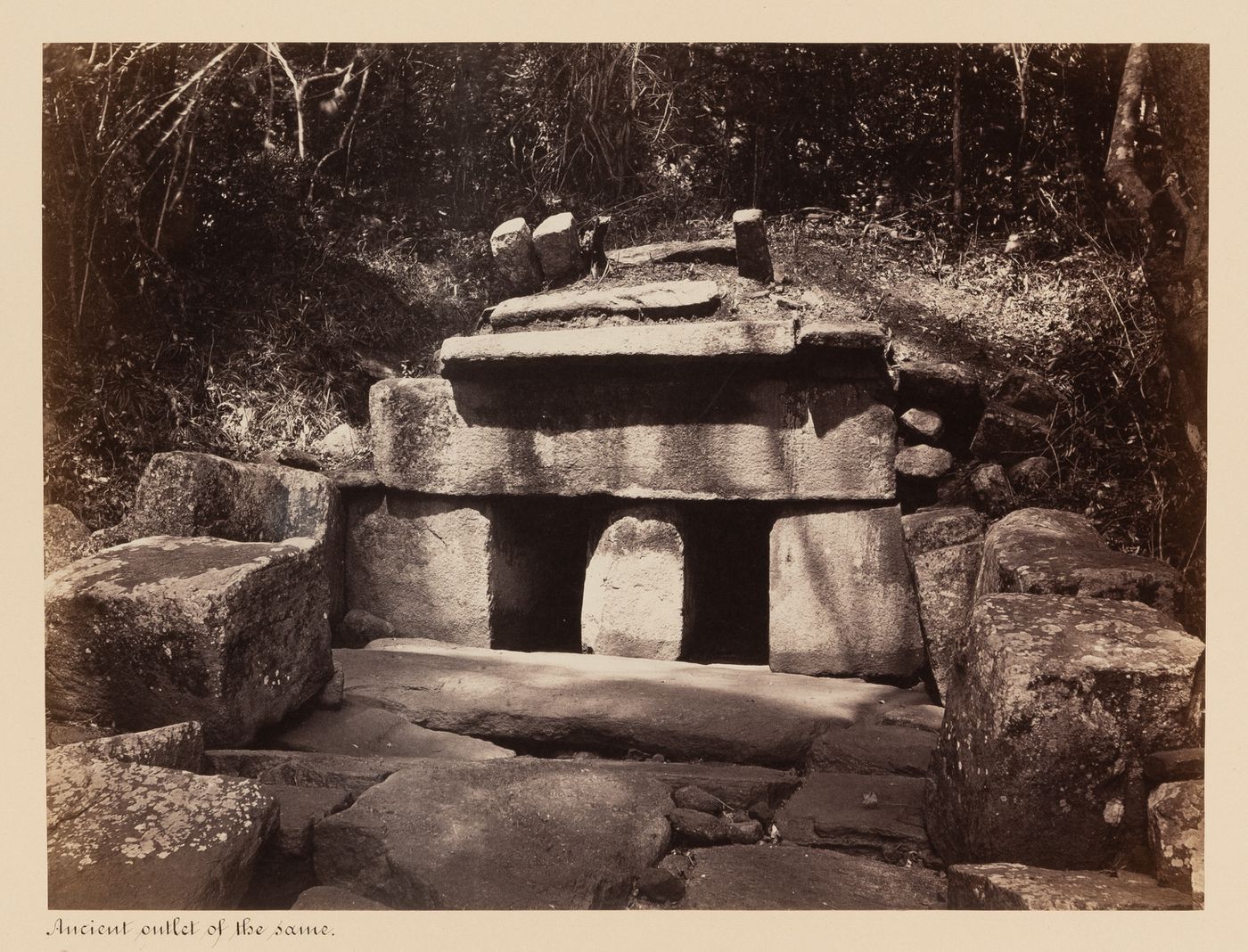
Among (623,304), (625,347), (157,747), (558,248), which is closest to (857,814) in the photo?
(157,747)

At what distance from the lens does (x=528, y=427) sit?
4.05 meters

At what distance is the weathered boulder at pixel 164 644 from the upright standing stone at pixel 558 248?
6.96ft

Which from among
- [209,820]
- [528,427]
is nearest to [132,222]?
[528,427]

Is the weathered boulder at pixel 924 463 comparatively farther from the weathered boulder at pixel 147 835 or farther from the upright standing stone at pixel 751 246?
the weathered boulder at pixel 147 835

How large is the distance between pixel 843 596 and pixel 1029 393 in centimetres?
123

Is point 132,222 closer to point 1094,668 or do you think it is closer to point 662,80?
point 662,80

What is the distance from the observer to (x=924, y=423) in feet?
12.6

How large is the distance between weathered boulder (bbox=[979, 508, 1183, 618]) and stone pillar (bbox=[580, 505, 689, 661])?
1257 mm

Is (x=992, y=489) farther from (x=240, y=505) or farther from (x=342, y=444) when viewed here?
(x=342, y=444)

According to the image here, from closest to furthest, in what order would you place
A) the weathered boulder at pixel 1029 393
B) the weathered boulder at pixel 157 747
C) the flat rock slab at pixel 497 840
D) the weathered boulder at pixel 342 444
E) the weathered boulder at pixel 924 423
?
the flat rock slab at pixel 497 840, the weathered boulder at pixel 157 747, the weathered boulder at pixel 924 423, the weathered boulder at pixel 1029 393, the weathered boulder at pixel 342 444

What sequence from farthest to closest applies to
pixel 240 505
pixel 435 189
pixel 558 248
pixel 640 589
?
pixel 435 189 → pixel 558 248 → pixel 640 589 → pixel 240 505

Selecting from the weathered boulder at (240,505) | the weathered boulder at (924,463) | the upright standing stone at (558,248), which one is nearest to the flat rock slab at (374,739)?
the weathered boulder at (240,505)

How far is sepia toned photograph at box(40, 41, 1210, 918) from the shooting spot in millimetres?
1995

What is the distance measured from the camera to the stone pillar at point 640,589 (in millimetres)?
3938
